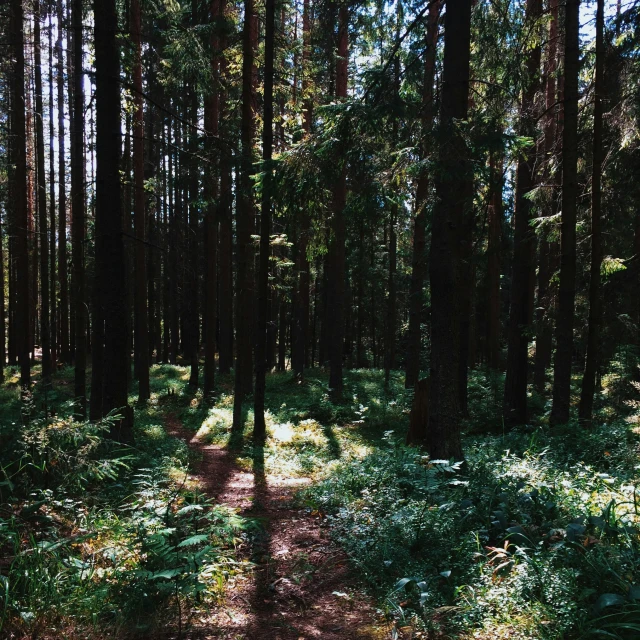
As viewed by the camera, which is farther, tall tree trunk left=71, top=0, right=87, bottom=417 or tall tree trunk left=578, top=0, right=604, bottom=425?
tall tree trunk left=71, top=0, right=87, bottom=417

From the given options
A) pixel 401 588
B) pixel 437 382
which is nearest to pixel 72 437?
pixel 401 588

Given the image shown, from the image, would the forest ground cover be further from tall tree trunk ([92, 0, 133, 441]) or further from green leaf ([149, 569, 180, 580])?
tall tree trunk ([92, 0, 133, 441])

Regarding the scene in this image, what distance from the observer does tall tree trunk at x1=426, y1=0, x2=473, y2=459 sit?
6.60 metres

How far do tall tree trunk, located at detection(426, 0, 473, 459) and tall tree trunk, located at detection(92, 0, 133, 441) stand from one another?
457 centimetres

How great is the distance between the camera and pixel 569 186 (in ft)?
30.1

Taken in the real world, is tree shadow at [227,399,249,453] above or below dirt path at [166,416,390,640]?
below

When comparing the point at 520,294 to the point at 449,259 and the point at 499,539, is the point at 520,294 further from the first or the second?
the point at 499,539

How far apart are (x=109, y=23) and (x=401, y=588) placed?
323 inches

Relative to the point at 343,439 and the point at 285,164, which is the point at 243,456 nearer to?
the point at 343,439

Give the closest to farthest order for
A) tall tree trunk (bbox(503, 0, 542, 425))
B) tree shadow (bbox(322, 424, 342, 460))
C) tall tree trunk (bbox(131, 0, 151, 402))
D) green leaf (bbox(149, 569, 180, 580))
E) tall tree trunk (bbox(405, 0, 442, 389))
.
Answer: green leaf (bbox(149, 569, 180, 580)) < tree shadow (bbox(322, 424, 342, 460)) < tall tree trunk (bbox(503, 0, 542, 425)) < tall tree trunk (bbox(405, 0, 442, 389)) < tall tree trunk (bbox(131, 0, 151, 402))

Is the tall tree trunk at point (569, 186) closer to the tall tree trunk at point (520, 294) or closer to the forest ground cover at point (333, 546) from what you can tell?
the tall tree trunk at point (520, 294)

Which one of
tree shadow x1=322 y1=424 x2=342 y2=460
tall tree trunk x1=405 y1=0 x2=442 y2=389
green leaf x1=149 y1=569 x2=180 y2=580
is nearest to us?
green leaf x1=149 y1=569 x2=180 y2=580

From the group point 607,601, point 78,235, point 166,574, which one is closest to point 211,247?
point 78,235

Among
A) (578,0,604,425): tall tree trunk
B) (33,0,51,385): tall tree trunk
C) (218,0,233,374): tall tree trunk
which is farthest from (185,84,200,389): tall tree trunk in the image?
Result: (578,0,604,425): tall tree trunk
